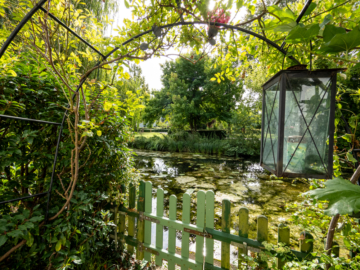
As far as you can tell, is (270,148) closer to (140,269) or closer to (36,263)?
(140,269)

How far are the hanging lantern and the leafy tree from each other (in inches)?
333

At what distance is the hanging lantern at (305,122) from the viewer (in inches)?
38.1

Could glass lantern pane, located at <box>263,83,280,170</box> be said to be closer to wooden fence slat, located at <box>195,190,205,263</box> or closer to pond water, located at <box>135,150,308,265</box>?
wooden fence slat, located at <box>195,190,205,263</box>

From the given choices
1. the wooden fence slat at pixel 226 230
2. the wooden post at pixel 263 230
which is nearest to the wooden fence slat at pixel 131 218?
the wooden fence slat at pixel 226 230

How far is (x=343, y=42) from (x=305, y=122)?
686 millimetres

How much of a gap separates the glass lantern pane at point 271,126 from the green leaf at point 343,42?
2.24 ft

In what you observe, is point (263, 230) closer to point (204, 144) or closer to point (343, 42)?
point (343, 42)

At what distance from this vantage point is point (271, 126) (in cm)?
123

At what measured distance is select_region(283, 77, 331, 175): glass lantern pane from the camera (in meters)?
0.99

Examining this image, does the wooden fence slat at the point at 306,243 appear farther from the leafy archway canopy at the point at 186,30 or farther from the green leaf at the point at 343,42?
the green leaf at the point at 343,42

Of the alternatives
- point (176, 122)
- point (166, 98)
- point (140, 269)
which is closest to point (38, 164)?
point (140, 269)

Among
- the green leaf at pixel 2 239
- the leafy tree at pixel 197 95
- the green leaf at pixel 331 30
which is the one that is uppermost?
the leafy tree at pixel 197 95

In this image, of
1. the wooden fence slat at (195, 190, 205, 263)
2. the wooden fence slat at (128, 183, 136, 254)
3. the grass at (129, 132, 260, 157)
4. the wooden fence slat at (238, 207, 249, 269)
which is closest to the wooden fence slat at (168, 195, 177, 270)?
the wooden fence slat at (195, 190, 205, 263)

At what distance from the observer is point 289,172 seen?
102 centimetres
